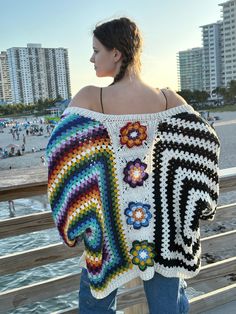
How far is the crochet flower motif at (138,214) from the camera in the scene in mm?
1492

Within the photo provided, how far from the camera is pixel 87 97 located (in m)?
1.41

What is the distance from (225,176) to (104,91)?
4.45ft

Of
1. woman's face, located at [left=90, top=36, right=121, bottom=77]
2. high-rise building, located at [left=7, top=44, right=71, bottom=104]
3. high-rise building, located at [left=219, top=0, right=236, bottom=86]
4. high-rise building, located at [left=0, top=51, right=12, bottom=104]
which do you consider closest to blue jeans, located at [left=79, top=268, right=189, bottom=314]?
woman's face, located at [left=90, top=36, right=121, bottom=77]

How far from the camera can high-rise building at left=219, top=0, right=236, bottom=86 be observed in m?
111

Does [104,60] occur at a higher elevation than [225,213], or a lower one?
higher

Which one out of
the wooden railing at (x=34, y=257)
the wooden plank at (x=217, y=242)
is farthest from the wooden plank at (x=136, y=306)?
the wooden plank at (x=217, y=242)

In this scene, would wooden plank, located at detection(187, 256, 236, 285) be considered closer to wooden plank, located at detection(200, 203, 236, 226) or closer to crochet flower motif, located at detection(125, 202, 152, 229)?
wooden plank, located at detection(200, 203, 236, 226)

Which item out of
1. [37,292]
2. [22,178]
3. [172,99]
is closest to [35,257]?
[37,292]

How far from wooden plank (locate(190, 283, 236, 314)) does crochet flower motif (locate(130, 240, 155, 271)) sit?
4.12 ft

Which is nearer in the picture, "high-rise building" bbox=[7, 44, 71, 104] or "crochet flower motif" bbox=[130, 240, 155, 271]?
"crochet flower motif" bbox=[130, 240, 155, 271]

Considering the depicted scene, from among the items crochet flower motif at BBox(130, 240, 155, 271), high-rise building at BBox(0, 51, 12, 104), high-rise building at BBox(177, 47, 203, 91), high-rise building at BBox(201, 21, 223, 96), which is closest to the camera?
crochet flower motif at BBox(130, 240, 155, 271)

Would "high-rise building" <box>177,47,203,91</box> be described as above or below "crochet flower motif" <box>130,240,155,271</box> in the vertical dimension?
above

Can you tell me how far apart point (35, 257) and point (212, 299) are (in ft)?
4.03

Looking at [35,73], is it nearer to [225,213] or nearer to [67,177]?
[225,213]
